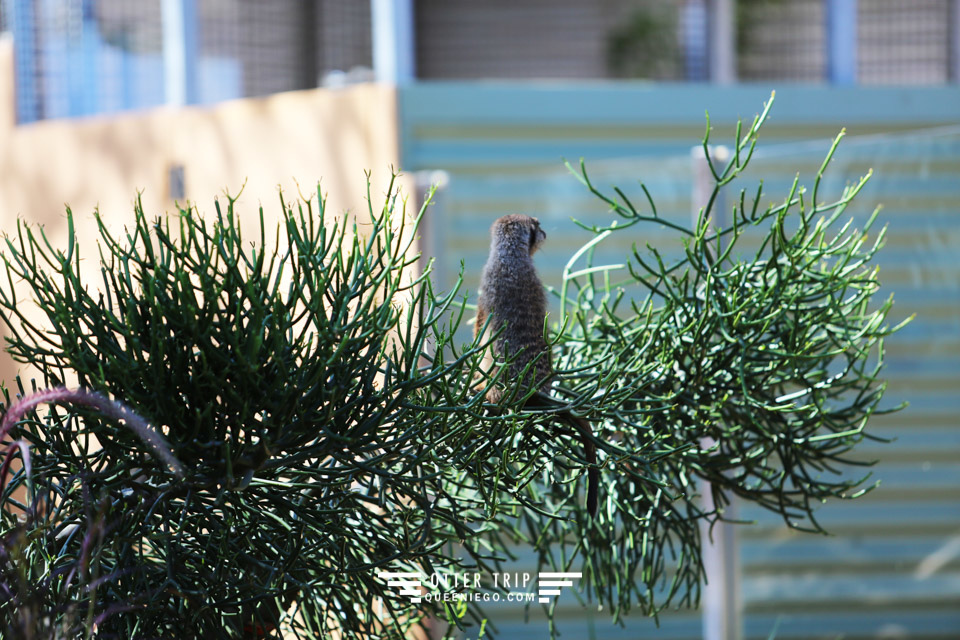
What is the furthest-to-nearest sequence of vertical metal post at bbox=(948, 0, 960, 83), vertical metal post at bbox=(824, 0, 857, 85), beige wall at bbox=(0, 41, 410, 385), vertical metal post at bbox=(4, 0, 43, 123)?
vertical metal post at bbox=(948, 0, 960, 83), vertical metal post at bbox=(4, 0, 43, 123), vertical metal post at bbox=(824, 0, 857, 85), beige wall at bbox=(0, 41, 410, 385)

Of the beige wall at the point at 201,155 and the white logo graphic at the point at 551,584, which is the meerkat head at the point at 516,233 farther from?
the beige wall at the point at 201,155

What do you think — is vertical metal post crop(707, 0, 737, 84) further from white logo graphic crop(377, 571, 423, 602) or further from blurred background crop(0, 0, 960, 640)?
white logo graphic crop(377, 571, 423, 602)

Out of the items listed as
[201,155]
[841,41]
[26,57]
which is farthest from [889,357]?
[26,57]

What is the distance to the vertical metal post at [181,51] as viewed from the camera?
3.83 meters

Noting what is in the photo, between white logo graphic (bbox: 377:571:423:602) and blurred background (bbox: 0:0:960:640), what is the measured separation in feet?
2.04

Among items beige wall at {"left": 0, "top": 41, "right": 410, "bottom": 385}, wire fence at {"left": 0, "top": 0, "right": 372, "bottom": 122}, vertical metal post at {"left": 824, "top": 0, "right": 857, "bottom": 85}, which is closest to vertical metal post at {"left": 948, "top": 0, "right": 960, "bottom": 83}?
vertical metal post at {"left": 824, "top": 0, "right": 857, "bottom": 85}

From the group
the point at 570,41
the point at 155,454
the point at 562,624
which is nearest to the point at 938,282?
the point at 562,624

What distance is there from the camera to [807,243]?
129 centimetres

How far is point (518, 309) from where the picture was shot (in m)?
1.27

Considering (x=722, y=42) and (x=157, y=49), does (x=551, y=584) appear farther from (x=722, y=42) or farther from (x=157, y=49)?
(x=157, y=49)

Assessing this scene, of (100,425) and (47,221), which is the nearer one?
(100,425)

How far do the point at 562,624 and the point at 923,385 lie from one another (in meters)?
1.21

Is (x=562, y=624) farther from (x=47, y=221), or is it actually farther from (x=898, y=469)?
(x=47, y=221)

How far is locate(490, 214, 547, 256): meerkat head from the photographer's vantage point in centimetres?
134
